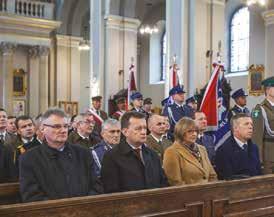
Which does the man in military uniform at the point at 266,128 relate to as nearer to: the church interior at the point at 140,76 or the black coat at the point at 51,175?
the church interior at the point at 140,76

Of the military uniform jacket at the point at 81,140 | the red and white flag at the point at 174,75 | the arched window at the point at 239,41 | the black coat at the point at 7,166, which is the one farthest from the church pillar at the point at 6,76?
the black coat at the point at 7,166

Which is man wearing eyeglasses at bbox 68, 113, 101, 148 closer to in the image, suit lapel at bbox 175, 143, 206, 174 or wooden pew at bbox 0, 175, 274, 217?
suit lapel at bbox 175, 143, 206, 174

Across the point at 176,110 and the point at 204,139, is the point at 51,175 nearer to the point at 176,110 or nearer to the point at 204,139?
the point at 204,139

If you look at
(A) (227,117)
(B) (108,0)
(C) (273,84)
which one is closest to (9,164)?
(C) (273,84)

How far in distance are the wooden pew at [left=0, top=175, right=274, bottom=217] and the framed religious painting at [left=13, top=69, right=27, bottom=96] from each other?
1660cm

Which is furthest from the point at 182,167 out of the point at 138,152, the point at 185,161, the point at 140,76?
the point at 140,76

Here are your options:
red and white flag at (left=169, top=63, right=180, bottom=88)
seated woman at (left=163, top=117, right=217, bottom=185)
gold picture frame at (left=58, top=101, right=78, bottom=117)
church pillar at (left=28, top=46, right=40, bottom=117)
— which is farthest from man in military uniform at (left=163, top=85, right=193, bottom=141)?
gold picture frame at (left=58, top=101, right=78, bottom=117)

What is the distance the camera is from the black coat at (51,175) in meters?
3.11

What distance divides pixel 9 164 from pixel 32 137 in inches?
30.0

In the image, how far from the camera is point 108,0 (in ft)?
48.3

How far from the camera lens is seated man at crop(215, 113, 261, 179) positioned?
4.29 m

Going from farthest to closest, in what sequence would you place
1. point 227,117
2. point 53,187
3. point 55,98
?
point 55,98, point 227,117, point 53,187

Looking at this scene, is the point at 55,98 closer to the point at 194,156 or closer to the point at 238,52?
the point at 238,52

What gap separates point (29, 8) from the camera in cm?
1933
